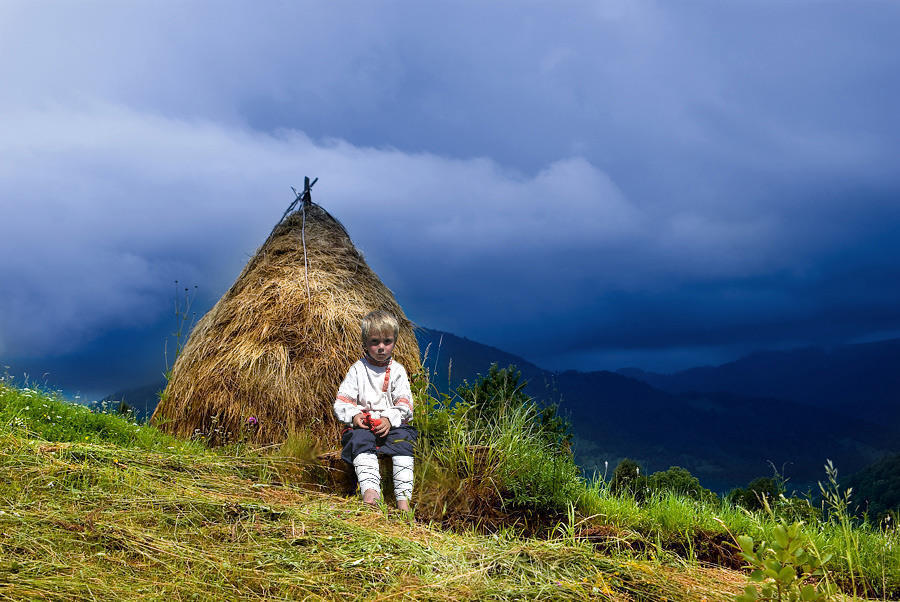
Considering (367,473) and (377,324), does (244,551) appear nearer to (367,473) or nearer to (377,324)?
(367,473)

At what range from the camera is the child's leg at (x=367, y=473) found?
5207 mm

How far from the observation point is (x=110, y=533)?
3771mm

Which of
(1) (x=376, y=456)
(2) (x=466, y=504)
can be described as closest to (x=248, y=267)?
(1) (x=376, y=456)

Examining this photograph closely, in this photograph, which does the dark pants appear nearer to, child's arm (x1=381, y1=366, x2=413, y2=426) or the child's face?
child's arm (x1=381, y1=366, x2=413, y2=426)

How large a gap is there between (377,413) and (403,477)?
0.59 metres

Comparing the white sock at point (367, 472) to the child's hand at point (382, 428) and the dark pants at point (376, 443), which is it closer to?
the dark pants at point (376, 443)

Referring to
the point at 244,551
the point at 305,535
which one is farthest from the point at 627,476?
the point at 244,551

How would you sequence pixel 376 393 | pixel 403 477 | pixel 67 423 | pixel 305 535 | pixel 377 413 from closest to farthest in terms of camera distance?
pixel 305 535 → pixel 403 477 → pixel 377 413 → pixel 376 393 → pixel 67 423

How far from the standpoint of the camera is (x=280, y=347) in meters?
7.10

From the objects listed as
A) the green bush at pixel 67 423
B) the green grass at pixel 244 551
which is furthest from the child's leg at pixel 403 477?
the green bush at pixel 67 423

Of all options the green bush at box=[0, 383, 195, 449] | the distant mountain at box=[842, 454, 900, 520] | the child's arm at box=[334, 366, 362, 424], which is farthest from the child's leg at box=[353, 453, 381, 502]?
the distant mountain at box=[842, 454, 900, 520]

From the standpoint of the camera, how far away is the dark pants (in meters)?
5.45

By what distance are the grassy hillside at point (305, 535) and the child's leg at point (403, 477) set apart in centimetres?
21

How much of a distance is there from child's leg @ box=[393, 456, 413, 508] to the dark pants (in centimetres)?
6
